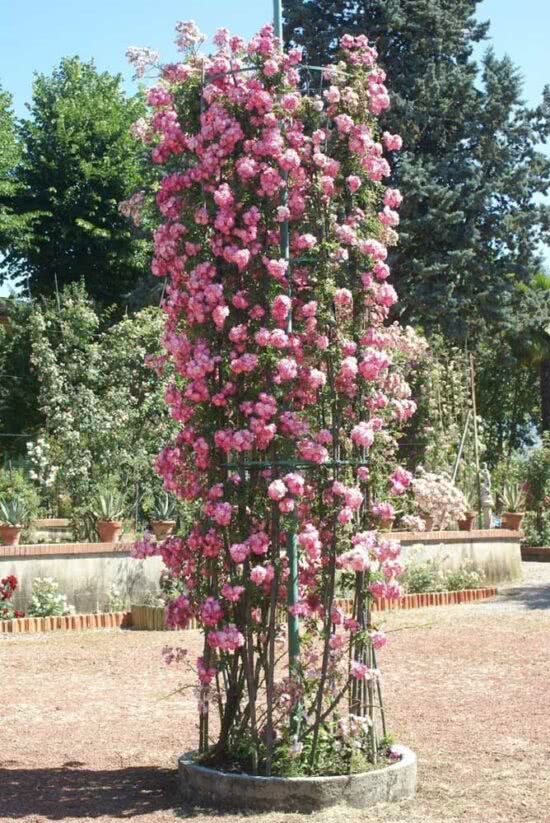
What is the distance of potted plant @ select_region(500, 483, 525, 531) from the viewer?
17953 mm

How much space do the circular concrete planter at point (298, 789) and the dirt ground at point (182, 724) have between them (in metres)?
0.08

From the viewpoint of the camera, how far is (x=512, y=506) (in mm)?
18859

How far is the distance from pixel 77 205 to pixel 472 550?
606 inches

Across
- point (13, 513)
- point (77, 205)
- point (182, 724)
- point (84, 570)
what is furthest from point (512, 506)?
point (77, 205)

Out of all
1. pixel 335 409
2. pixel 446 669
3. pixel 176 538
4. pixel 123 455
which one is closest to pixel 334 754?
pixel 176 538

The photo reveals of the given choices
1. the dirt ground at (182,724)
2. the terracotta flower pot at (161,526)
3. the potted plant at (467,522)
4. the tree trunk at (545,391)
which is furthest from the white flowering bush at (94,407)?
the tree trunk at (545,391)

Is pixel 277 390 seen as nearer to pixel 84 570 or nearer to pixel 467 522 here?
pixel 84 570

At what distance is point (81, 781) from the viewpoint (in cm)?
594

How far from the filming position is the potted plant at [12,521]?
12578 mm

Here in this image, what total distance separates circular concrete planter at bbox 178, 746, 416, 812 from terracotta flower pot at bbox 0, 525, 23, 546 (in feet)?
23.9

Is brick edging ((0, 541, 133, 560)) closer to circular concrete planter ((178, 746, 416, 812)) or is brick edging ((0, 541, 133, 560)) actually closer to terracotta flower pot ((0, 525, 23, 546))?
terracotta flower pot ((0, 525, 23, 546))

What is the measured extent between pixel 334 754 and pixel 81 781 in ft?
4.13

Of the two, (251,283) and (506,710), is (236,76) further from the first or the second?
(506,710)

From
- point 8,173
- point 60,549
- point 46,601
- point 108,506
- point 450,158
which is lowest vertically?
point 46,601
